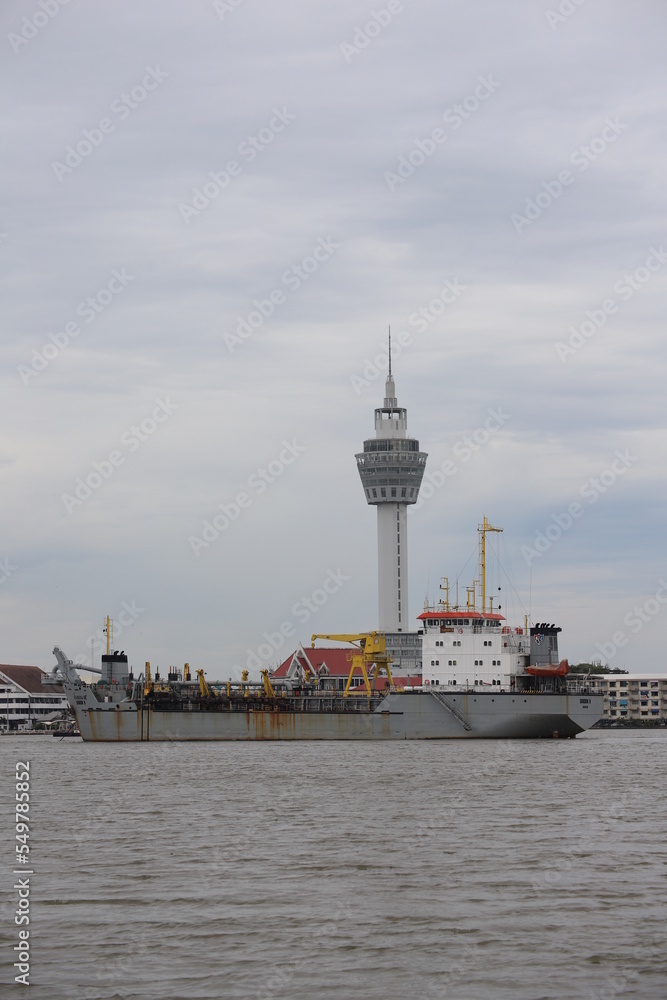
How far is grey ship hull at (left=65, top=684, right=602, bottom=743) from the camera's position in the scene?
240 feet

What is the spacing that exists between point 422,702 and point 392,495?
71744 millimetres

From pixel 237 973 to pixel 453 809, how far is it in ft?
58.9

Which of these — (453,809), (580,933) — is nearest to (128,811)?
(453,809)

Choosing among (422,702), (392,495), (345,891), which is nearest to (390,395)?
(392,495)

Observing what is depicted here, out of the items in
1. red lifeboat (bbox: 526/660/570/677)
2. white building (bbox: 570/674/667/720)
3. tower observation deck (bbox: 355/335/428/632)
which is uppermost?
tower observation deck (bbox: 355/335/428/632)

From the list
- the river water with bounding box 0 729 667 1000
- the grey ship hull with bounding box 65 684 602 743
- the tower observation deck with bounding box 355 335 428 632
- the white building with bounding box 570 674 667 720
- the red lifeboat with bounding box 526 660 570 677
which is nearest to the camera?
the river water with bounding box 0 729 667 1000

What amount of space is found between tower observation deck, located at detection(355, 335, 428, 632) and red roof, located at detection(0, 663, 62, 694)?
39433 mm

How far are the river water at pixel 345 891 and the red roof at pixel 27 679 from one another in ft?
343

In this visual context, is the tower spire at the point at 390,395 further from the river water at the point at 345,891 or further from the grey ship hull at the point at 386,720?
the river water at the point at 345,891

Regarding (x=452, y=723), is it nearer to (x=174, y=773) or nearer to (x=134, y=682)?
(x=134, y=682)

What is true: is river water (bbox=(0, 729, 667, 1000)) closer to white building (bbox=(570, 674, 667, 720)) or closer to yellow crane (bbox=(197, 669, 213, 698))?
yellow crane (bbox=(197, 669, 213, 698))

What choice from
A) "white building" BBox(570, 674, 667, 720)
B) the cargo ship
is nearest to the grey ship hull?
the cargo ship

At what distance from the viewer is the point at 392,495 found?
144375 millimetres

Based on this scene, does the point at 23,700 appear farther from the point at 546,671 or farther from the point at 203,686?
the point at 546,671
